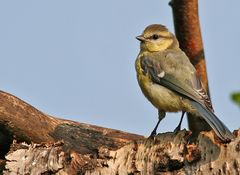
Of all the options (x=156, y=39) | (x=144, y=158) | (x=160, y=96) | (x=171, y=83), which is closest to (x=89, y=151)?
(x=160, y=96)

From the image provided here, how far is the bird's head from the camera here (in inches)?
238

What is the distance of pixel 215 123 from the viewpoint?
460 cm

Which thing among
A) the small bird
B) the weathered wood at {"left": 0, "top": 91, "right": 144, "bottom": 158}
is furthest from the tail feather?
the weathered wood at {"left": 0, "top": 91, "right": 144, "bottom": 158}

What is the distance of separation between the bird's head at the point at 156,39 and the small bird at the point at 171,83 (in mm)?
18

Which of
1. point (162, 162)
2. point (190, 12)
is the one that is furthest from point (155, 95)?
point (162, 162)

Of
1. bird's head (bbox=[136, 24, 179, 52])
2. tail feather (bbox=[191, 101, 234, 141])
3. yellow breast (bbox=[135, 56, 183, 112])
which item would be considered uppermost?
bird's head (bbox=[136, 24, 179, 52])

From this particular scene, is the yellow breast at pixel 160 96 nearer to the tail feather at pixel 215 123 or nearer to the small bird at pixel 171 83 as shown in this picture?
the small bird at pixel 171 83

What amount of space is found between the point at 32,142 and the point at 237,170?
179 centimetres

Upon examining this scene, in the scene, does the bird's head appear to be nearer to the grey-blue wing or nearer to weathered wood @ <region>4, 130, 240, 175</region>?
the grey-blue wing

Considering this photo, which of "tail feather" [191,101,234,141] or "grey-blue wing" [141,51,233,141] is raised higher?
"grey-blue wing" [141,51,233,141]

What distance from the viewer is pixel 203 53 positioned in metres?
5.17

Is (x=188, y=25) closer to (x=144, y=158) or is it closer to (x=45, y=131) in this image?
(x=144, y=158)

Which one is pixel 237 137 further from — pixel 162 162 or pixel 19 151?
pixel 19 151

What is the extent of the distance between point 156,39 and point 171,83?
0.85 metres
